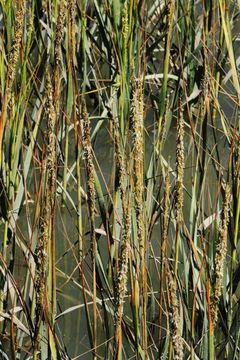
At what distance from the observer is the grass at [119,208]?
1.12 m

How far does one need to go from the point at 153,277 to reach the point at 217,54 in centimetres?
75

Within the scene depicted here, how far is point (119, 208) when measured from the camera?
1.65 meters

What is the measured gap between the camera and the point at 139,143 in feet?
3.34

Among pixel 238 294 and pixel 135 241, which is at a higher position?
pixel 135 241

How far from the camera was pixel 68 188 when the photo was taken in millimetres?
2312

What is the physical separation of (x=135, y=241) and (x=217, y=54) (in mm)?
1241

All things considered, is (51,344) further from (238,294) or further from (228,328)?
(238,294)

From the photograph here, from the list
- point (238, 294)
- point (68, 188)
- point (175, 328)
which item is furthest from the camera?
point (68, 188)

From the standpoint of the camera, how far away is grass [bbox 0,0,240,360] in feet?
3.66

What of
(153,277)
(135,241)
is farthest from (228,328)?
(153,277)

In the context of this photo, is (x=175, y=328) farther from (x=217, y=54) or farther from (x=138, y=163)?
(x=217, y=54)

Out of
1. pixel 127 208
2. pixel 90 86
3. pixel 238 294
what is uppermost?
pixel 90 86

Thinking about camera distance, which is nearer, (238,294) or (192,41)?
(238,294)

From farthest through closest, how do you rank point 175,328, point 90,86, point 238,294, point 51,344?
point 90,86 < point 238,294 < point 51,344 < point 175,328
